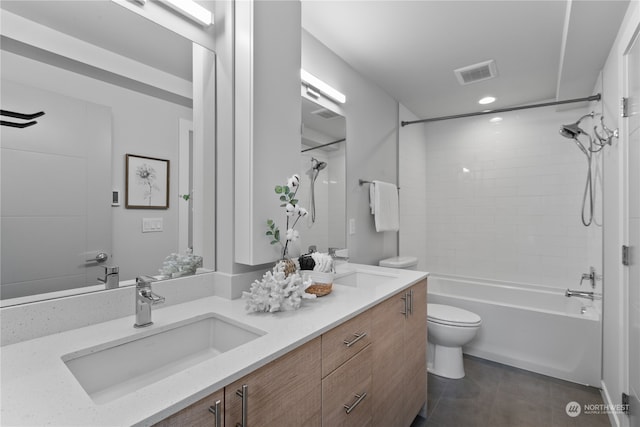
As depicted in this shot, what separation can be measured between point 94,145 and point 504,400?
2722 millimetres

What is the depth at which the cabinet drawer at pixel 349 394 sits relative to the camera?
1.05 m

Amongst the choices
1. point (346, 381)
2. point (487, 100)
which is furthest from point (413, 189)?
point (346, 381)

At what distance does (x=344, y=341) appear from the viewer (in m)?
1.14

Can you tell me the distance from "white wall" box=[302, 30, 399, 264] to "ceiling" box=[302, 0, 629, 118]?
11 centimetres

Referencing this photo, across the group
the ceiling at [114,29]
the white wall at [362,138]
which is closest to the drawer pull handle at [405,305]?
the white wall at [362,138]

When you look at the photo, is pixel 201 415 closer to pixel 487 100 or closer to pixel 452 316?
pixel 452 316

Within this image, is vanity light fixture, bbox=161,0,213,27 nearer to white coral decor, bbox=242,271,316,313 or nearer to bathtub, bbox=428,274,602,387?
white coral decor, bbox=242,271,316,313

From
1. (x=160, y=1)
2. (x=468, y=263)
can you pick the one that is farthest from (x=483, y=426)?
(x=160, y=1)

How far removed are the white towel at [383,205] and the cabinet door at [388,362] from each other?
1.14 m

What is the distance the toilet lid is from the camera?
2270 millimetres

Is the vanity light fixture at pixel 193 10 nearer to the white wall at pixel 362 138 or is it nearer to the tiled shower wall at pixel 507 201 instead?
the white wall at pixel 362 138

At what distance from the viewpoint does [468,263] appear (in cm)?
358

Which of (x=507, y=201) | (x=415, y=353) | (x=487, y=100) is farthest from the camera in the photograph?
(x=507, y=201)

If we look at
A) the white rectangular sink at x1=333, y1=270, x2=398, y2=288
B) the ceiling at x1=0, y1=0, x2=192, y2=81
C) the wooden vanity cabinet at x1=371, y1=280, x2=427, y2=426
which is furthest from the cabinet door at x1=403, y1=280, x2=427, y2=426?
the ceiling at x1=0, y1=0, x2=192, y2=81
